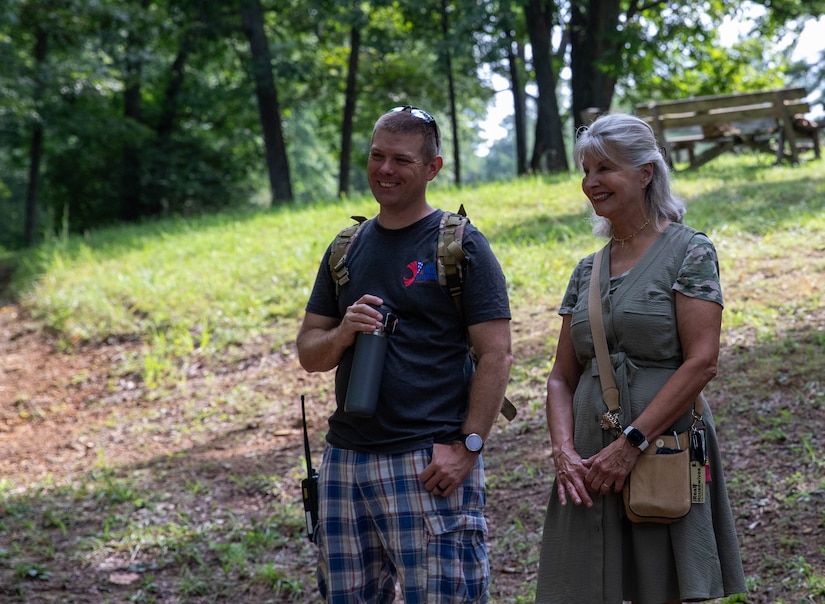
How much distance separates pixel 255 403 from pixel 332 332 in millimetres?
4777

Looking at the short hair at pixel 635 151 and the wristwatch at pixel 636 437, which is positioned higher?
the short hair at pixel 635 151

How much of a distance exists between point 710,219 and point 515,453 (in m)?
4.72

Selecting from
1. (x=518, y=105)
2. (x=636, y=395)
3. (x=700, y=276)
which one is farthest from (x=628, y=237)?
(x=518, y=105)

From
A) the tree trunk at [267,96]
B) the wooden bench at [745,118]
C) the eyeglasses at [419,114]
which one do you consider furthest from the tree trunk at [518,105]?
the eyeglasses at [419,114]

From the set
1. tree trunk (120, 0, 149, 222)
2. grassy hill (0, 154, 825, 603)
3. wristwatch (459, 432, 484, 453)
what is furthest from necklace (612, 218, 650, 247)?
tree trunk (120, 0, 149, 222)

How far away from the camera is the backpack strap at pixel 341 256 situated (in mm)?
3056

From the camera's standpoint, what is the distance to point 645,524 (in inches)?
108

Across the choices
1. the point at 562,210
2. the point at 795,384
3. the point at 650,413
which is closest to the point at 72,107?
the point at 562,210

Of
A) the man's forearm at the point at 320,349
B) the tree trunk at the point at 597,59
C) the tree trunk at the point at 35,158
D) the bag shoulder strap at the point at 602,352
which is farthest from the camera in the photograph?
the tree trunk at the point at 35,158

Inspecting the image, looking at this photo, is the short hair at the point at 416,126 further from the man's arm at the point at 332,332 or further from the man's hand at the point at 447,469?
Result: the man's hand at the point at 447,469

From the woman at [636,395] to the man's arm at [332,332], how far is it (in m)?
0.63

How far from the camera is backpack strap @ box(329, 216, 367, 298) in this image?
306 cm

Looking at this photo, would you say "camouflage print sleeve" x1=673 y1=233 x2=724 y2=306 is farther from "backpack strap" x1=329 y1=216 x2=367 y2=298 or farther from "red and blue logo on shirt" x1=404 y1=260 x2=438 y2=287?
"backpack strap" x1=329 y1=216 x2=367 y2=298

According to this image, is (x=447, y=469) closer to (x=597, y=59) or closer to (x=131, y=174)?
(x=597, y=59)
